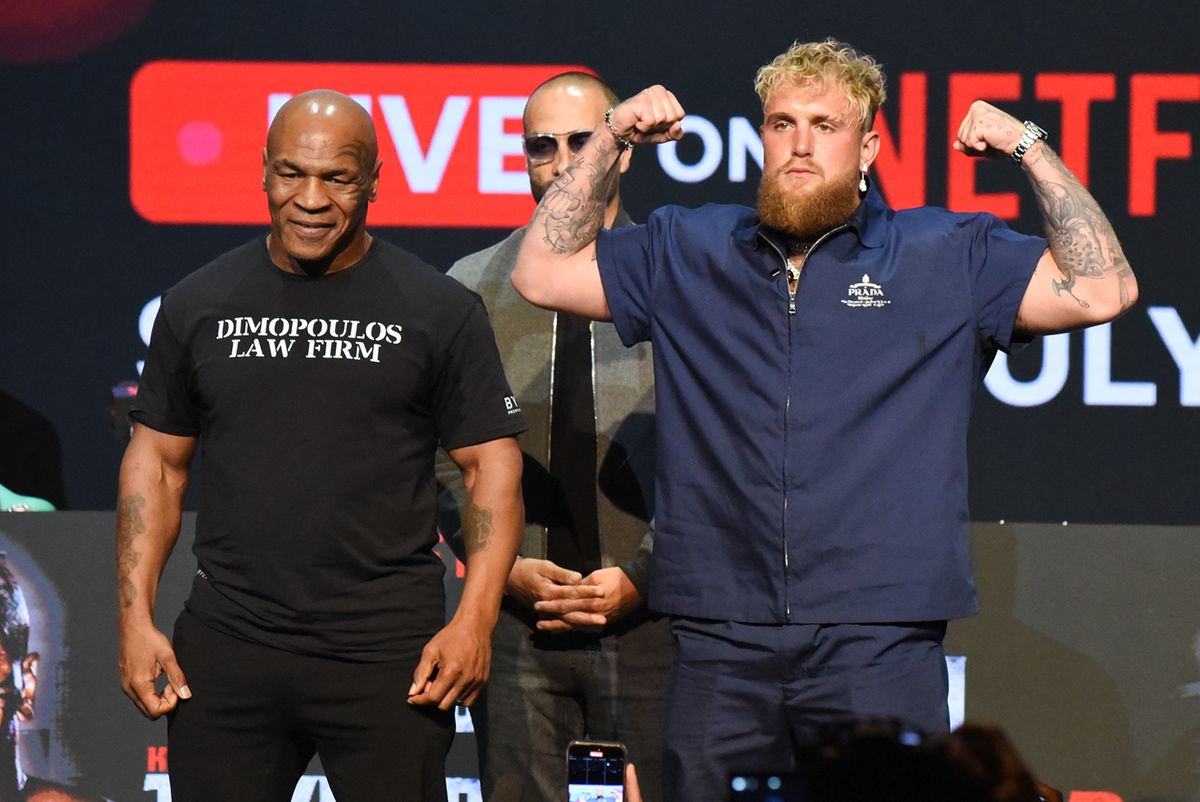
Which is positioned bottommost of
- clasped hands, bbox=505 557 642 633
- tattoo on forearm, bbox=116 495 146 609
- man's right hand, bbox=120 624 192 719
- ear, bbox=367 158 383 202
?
man's right hand, bbox=120 624 192 719

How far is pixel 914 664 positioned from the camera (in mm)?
2840

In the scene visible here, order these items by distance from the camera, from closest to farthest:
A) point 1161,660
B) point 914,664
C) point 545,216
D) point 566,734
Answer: point 914,664, point 545,216, point 566,734, point 1161,660

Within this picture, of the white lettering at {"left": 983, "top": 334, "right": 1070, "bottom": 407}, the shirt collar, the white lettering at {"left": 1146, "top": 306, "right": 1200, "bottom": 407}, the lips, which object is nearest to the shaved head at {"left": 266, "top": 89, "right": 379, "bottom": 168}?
the lips

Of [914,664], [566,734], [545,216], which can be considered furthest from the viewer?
[566,734]

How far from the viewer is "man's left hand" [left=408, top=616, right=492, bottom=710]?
2.89 metres

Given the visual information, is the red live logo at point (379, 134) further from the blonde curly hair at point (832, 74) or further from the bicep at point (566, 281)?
the blonde curly hair at point (832, 74)

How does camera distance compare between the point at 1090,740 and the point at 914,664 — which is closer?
the point at 914,664

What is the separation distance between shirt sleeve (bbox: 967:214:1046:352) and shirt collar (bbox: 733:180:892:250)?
168 millimetres

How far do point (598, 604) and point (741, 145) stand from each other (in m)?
1.92

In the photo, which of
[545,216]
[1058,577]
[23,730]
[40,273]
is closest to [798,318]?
[545,216]

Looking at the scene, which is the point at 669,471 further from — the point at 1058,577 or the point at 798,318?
the point at 1058,577

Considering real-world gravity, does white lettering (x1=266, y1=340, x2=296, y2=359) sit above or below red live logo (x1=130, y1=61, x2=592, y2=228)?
below

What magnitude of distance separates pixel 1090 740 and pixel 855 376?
62.2 inches

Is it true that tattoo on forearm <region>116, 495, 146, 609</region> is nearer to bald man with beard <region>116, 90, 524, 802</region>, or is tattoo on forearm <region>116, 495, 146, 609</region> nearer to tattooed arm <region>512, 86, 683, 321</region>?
bald man with beard <region>116, 90, 524, 802</region>
